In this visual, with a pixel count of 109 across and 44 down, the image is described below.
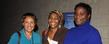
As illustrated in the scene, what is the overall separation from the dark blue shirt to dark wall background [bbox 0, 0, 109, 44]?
230 centimetres

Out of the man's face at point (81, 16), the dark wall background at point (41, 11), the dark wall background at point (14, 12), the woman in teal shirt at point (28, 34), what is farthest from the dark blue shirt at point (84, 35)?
the dark wall background at point (14, 12)

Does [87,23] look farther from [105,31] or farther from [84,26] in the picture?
[105,31]

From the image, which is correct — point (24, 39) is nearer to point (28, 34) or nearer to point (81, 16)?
point (28, 34)

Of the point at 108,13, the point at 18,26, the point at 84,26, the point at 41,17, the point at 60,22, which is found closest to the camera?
the point at 84,26

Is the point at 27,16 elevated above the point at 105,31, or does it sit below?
above

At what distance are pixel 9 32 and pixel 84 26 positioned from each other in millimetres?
4502

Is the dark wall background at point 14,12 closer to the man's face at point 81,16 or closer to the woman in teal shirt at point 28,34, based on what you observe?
the woman in teal shirt at point 28,34

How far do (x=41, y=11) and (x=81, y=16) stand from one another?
3.41 m

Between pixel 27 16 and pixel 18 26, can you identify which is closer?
pixel 27 16

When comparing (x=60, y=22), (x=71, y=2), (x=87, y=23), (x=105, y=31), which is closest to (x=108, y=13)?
(x=105, y=31)

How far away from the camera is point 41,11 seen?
6.43 m

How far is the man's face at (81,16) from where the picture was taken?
3.07 meters

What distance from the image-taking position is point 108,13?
5.29 m

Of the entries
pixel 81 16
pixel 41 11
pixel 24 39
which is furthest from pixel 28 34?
pixel 41 11
